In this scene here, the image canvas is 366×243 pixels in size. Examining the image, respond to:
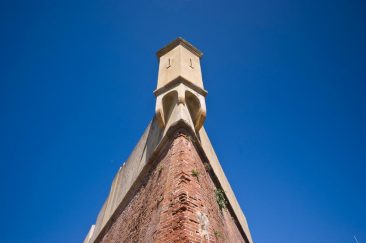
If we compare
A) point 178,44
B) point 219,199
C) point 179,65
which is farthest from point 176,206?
Result: point 178,44

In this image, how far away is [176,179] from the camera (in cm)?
377

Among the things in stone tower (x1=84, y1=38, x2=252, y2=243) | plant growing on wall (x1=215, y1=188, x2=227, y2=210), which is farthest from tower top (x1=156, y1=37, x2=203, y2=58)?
plant growing on wall (x1=215, y1=188, x2=227, y2=210)

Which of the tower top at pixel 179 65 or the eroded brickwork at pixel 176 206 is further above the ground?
the tower top at pixel 179 65

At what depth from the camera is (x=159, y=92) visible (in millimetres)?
5766

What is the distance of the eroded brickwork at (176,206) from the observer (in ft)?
10.3

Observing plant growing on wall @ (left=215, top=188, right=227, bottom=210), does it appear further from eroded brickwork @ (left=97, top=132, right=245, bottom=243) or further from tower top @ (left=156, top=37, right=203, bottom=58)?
tower top @ (left=156, top=37, right=203, bottom=58)

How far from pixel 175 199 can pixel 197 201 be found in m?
0.31

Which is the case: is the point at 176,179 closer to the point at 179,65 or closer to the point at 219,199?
the point at 219,199

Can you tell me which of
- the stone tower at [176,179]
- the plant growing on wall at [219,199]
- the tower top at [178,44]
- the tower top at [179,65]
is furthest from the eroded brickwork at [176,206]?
the tower top at [178,44]

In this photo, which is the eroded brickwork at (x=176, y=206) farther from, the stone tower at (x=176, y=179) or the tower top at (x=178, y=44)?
the tower top at (x=178, y=44)

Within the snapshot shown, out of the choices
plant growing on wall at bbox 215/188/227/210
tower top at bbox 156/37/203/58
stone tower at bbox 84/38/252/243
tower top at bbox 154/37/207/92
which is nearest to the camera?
stone tower at bbox 84/38/252/243

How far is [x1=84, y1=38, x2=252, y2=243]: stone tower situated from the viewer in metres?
3.31

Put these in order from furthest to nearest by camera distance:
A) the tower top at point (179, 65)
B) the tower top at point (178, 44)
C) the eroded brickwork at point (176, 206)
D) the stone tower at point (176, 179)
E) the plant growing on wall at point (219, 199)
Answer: the tower top at point (178, 44), the tower top at point (179, 65), the plant growing on wall at point (219, 199), the stone tower at point (176, 179), the eroded brickwork at point (176, 206)

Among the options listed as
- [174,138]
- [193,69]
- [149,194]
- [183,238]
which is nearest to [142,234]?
[149,194]
